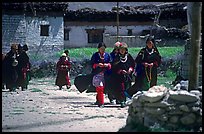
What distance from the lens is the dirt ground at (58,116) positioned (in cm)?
774

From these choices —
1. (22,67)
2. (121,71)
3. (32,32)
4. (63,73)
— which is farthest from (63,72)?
(32,32)

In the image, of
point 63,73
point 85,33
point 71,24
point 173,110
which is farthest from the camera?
point 85,33

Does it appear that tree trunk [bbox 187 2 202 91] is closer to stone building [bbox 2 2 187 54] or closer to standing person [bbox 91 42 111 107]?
standing person [bbox 91 42 111 107]

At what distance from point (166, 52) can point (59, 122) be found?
18498mm

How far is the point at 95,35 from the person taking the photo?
115 feet

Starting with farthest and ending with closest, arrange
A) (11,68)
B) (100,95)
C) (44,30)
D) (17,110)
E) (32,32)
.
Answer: (44,30), (32,32), (11,68), (100,95), (17,110)

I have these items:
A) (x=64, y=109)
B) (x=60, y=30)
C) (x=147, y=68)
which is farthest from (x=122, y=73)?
(x=60, y=30)

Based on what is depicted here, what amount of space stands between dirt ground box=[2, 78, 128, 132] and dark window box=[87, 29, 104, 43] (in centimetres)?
2195

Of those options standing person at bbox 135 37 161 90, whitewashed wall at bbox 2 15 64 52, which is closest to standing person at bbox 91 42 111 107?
standing person at bbox 135 37 161 90

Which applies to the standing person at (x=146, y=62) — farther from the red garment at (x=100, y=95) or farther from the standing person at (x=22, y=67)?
the standing person at (x=22, y=67)

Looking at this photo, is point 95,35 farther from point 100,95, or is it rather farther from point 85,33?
point 100,95

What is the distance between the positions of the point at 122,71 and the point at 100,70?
551 millimetres

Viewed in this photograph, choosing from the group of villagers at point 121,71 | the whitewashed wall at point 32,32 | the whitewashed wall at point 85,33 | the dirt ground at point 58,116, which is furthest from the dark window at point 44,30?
the group of villagers at point 121,71

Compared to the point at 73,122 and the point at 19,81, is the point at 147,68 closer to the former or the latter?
the point at 73,122
